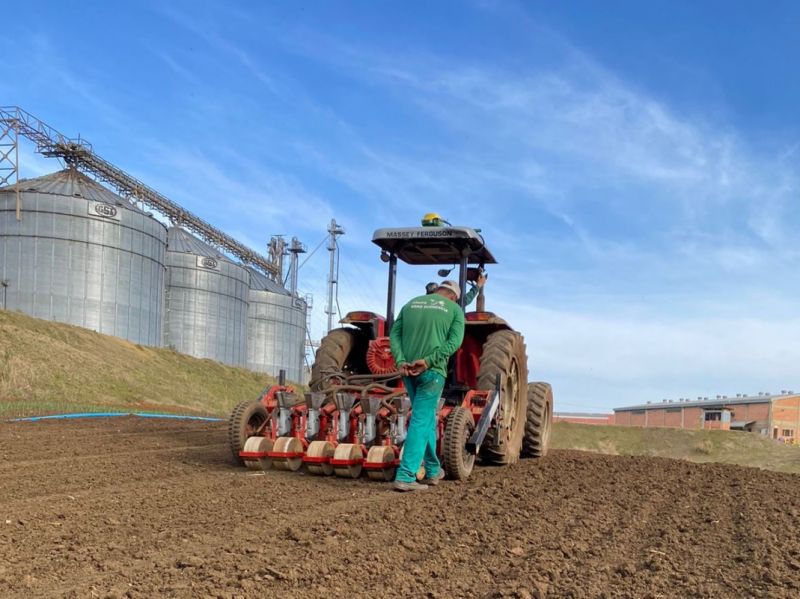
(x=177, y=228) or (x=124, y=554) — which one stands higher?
(x=177, y=228)

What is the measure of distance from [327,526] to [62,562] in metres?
1.32

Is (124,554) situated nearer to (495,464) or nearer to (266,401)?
(266,401)

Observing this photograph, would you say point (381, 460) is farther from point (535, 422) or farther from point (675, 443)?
point (675, 443)

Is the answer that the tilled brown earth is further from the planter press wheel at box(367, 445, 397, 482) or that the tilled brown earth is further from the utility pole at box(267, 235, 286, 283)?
the utility pole at box(267, 235, 286, 283)

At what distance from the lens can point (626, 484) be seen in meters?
6.27

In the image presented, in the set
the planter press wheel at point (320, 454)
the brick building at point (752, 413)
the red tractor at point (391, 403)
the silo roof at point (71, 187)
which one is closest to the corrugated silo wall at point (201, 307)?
the silo roof at point (71, 187)

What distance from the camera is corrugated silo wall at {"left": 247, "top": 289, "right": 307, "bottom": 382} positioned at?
42.9 meters

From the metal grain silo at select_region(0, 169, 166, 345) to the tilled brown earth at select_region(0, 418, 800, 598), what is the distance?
22990 mm

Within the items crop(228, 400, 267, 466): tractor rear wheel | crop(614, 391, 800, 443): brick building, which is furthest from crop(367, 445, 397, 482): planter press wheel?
crop(614, 391, 800, 443): brick building

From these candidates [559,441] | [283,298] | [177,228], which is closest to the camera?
[559,441]

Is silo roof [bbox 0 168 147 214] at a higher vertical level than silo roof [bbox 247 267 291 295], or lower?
higher

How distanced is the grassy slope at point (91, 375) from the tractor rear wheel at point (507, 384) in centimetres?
992

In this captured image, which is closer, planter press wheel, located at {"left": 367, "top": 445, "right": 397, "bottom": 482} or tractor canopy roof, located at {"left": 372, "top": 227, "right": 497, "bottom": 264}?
planter press wheel, located at {"left": 367, "top": 445, "right": 397, "bottom": 482}

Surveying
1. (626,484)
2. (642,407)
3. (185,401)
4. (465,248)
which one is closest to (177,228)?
(185,401)
